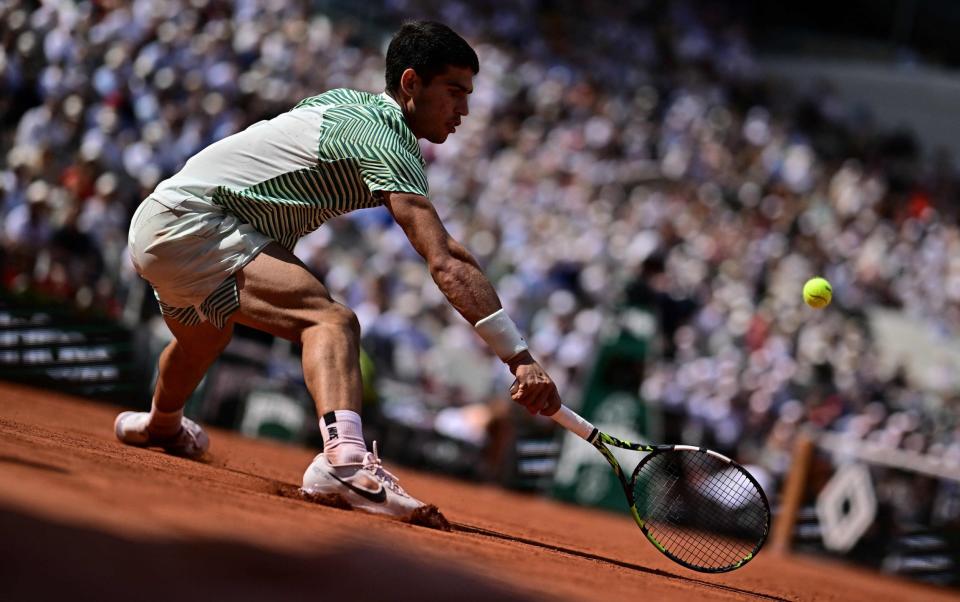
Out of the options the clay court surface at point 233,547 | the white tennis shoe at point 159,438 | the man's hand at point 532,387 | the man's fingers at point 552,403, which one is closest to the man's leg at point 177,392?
the white tennis shoe at point 159,438

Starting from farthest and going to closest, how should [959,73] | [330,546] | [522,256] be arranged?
1. [959,73]
2. [522,256]
3. [330,546]

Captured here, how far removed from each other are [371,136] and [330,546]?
2000 millimetres

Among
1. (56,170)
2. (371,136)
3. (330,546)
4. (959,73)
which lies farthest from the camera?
(959,73)

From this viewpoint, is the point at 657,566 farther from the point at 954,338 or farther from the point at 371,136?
the point at 954,338

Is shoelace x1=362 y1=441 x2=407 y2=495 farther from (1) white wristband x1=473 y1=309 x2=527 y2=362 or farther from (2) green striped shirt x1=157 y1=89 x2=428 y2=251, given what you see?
(2) green striped shirt x1=157 y1=89 x2=428 y2=251

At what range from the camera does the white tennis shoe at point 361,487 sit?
5008mm

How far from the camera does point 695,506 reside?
5789 millimetres

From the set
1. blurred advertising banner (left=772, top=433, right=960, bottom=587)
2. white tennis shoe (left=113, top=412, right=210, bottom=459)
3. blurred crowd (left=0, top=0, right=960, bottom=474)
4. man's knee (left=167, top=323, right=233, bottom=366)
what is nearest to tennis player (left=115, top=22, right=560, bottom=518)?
man's knee (left=167, top=323, right=233, bottom=366)

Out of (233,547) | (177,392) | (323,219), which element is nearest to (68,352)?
(177,392)

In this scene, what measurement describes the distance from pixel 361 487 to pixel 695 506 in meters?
1.69

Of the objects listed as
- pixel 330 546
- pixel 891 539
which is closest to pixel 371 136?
pixel 330 546

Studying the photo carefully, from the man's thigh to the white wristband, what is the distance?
668 millimetres

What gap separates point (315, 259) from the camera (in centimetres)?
1327

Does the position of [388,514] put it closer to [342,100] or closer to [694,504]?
[694,504]
